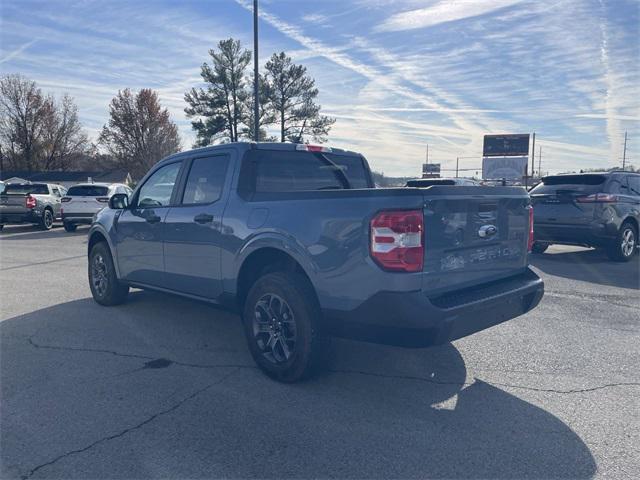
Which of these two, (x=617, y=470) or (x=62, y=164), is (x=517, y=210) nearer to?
(x=617, y=470)

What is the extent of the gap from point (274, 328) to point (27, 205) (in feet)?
56.6

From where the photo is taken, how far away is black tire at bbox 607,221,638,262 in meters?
9.53

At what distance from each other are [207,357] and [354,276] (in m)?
1.92

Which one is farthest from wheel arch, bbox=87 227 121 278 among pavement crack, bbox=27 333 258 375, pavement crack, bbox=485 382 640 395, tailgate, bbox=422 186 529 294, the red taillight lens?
pavement crack, bbox=485 382 640 395

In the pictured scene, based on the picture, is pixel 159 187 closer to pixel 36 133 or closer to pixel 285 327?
pixel 285 327

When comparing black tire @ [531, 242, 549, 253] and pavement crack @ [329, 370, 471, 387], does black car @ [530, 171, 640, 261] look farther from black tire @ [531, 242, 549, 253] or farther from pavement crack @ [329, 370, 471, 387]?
pavement crack @ [329, 370, 471, 387]

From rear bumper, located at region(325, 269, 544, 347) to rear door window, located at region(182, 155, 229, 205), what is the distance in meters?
1.79

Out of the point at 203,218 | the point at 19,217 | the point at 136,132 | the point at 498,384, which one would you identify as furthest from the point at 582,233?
the point at 136,132

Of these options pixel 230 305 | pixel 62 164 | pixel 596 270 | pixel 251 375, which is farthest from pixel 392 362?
pixel 62 164

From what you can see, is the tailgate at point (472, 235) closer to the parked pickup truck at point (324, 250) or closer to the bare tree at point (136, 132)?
the parked pickup truck at point (324, 250)

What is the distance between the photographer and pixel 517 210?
13.6 feet

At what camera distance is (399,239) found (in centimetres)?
324

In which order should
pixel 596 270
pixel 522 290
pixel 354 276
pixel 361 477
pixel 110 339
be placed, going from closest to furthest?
pixel 361 477
pixel 354 276
pixel 522 290
pixel 110 339
pixel 596 270

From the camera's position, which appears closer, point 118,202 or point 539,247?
point 118,202
